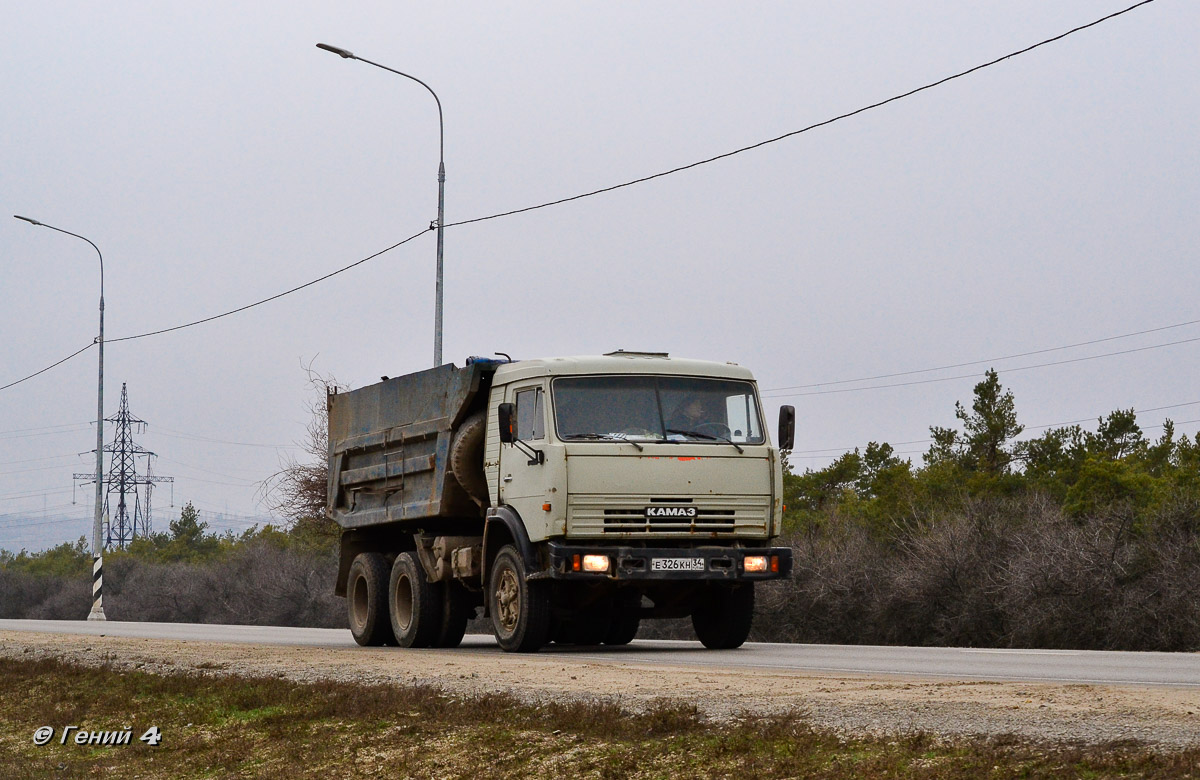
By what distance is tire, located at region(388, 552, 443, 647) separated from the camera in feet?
59.6

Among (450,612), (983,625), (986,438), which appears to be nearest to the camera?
(450,612)

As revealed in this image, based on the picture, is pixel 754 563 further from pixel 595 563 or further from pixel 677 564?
pixel 595 563

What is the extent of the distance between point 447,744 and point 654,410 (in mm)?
7198

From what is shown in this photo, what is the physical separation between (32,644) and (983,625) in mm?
13079

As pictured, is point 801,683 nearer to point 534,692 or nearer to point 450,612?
point 534,692

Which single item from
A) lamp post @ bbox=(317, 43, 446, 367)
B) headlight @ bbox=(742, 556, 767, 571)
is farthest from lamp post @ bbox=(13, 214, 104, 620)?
headlight @ bbox=(742, 556, 767, 571)

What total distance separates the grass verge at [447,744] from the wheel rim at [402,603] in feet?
17.2

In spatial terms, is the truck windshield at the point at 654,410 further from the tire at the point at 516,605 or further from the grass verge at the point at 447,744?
the grass verge at the point at 447,744

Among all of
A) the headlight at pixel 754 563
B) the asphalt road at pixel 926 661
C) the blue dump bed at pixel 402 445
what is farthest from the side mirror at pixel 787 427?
the blue dump bed at pixel 402 445

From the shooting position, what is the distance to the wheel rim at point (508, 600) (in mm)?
16094

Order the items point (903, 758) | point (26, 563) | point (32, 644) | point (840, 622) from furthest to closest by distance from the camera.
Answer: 1. point (26, 563)
2. point (840, 622)
3. point (32, 644)
4. point (903, 758)

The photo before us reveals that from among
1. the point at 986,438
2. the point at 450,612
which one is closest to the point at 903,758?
the point at 450,612

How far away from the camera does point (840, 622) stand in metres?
24.6

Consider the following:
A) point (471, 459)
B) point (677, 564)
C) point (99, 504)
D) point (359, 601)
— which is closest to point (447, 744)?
point (677, 564)
